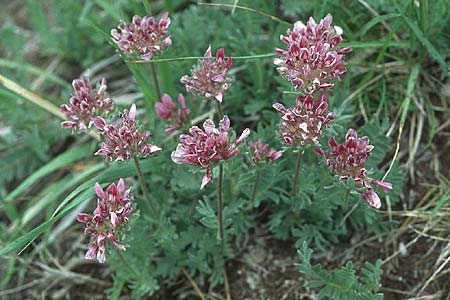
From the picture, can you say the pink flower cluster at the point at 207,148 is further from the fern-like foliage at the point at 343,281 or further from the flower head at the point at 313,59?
the fern-like foliage at the point at 343,281

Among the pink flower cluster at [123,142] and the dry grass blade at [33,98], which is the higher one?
the pink flower cluster at [123,142]

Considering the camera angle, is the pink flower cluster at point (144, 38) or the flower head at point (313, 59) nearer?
the flower head at point (313, 59)

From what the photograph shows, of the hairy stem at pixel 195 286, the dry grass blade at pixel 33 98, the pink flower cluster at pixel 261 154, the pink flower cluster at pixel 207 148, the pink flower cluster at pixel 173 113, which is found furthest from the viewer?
the dry grass blade at pixel 33 98

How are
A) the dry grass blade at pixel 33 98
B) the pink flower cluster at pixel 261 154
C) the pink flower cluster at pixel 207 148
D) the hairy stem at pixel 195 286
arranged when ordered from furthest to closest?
the dry grass blade at pixel 33 98 → the hairy stem at pixel 195 286 → the pink flower cluster at pixel 261 154 → the pink flower cluster at pixel 207 148

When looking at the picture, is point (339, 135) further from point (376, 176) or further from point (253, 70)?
point (253, 70)

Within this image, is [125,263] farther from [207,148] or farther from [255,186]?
[207,148]

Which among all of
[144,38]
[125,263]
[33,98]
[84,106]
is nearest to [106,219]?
[125,263]

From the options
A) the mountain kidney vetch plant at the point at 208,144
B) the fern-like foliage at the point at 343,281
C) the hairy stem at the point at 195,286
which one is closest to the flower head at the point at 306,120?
the mountain kidney vetch plant at the point at 208,144
